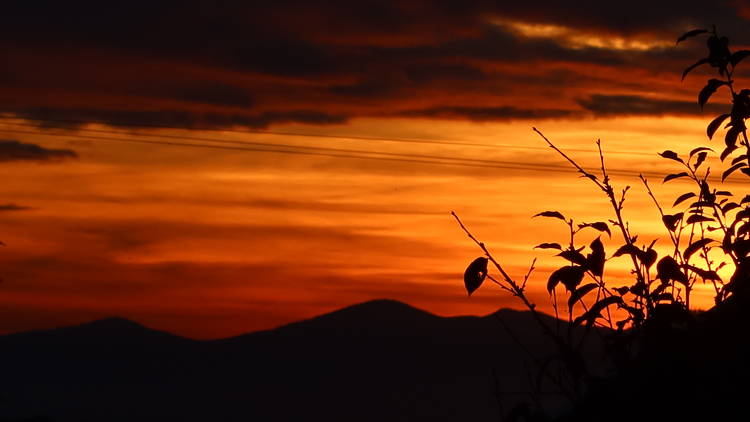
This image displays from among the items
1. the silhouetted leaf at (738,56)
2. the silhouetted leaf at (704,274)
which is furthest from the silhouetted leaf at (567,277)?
the silhouetted leaf at (738,56)

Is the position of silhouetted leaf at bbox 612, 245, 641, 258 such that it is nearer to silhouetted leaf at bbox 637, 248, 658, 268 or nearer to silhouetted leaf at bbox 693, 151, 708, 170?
silhouetted leaf at bbox 637, 248, 658, 268

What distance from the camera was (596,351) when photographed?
4828 millimetres

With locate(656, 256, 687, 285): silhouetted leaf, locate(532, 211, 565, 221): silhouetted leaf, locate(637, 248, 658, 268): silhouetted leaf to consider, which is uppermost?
locate(532, 211, 565, 221): silhouetted leaf

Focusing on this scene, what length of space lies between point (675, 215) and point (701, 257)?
272 millimetres

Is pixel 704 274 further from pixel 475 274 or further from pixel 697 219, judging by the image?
pixel 475 274

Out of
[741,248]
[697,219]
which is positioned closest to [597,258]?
[741,248]

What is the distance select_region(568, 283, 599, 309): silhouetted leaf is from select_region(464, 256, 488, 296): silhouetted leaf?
14.8 inches

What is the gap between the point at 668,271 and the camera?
15.1ft

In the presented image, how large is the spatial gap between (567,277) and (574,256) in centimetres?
13

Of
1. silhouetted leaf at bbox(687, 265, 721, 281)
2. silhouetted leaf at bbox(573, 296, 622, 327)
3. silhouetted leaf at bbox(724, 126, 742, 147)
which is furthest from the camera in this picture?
silhouetted leaf at bbox(724, 126, 742, 147)

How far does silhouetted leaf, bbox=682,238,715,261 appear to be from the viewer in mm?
5125

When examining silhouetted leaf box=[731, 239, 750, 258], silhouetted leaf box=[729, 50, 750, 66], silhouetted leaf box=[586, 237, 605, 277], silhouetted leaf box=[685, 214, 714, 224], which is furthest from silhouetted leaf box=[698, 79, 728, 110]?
silhouetted leaf box=[586, 237, 605, 277]

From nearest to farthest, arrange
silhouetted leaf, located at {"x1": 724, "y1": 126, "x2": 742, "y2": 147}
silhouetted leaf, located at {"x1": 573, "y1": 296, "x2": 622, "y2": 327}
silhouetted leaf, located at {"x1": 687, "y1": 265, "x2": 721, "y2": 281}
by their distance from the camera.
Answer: silhouetted leaf, located at {"x1": 573, "y1": 296, "x2": 622, "y2": 327}
silhouetted leaf, located at {"x1": 687, "y1": 265, "x2": 721, "y2": 281}
silhouetted leaf, located at {"x1": 724, "y1": 126, "x2": 742, "y2": 147}

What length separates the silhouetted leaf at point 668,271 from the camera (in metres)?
4.59
